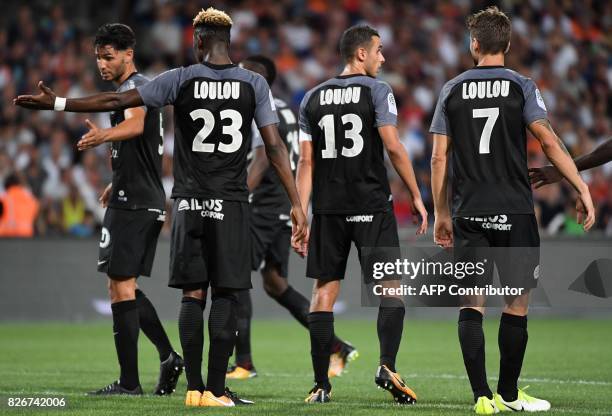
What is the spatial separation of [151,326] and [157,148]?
135 cm

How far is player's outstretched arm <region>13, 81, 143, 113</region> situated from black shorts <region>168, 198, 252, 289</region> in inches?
29.1

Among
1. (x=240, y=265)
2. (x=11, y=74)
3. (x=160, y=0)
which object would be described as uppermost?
(x=160, y=0)

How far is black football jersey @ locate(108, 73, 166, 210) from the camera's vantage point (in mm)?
7961

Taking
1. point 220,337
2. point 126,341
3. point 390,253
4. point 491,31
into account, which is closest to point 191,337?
point 220,337

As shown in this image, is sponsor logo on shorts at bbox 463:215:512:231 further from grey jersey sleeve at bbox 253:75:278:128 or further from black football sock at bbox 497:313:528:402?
grey jersey sleeve at bbox 253:75:278:128

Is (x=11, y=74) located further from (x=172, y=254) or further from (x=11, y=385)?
(x=172, y=254)

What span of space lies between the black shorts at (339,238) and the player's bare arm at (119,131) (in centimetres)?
142

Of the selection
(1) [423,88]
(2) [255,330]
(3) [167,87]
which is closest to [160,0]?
(1) [423,88]

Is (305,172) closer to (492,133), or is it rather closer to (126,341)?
(492,133)

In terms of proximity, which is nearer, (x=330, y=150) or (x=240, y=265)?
(x=240, y=265)

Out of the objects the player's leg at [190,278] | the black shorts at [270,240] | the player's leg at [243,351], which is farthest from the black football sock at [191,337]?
the black shorts at [270,240]

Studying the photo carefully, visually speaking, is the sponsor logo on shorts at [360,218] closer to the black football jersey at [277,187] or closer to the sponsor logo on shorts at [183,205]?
the sponsor logo on shorts at [183,205]

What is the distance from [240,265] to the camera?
23.9ft

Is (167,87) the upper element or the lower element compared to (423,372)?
upper
